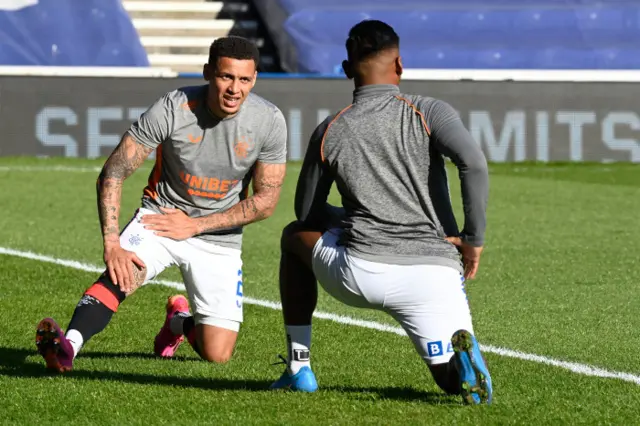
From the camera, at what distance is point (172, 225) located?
6156 millimetres

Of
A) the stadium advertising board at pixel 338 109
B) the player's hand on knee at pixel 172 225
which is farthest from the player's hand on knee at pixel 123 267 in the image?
the stadium advertising board at pixel 338 109

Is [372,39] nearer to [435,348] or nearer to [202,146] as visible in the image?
[435,348]

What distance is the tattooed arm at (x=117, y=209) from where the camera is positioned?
577 cm

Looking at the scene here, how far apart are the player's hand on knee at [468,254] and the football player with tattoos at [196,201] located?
1.34 m

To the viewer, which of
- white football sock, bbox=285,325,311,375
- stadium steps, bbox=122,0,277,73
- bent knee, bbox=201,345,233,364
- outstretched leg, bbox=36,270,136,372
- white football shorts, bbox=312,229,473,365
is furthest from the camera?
stadium steps, bbox=122,0,277,73

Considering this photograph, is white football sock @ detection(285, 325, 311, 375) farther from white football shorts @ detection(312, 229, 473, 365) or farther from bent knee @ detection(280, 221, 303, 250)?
white football shorts @ detection(312, 229, 473, 365)

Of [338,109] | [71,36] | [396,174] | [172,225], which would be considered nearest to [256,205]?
[172,225]

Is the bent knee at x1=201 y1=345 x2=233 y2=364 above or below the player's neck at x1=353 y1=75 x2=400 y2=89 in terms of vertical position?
below

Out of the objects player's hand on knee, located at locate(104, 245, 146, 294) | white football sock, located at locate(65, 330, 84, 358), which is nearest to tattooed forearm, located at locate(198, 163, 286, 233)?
player's hand on knee, located at locate(104, 245, 146, 294)

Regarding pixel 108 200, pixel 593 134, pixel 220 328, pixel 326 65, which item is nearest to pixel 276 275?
pixel 220 328

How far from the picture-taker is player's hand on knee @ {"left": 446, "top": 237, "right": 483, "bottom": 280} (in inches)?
197

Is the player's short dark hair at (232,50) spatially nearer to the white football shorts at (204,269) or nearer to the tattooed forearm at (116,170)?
the tattooed forearm at (116,170)

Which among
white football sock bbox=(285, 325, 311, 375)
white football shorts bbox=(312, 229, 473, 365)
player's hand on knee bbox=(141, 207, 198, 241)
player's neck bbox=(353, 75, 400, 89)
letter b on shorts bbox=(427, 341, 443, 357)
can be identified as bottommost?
white football sock bbox=(285, 325, 311, 375)

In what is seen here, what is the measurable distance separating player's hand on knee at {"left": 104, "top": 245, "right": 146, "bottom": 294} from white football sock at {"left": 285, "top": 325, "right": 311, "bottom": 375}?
82 centimetres
